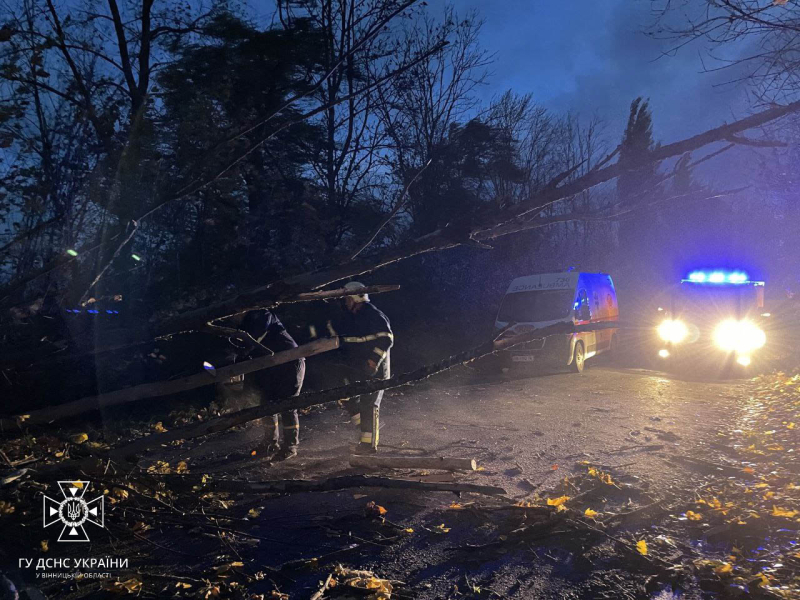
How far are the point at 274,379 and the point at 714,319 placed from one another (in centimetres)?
1256

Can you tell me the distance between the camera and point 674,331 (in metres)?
15.3

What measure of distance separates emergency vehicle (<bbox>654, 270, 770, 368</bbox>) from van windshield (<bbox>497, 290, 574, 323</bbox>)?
2.94 meters

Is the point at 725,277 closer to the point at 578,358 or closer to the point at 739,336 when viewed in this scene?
the point at 739,336

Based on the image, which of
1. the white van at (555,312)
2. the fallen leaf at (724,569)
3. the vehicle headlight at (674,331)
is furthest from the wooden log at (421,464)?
the vehicle headlight at (674,331)

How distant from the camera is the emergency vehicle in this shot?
14.5 metres

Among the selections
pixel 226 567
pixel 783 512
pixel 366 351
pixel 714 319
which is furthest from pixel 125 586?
pixel 714 319

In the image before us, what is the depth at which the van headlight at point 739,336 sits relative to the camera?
47.2 feet

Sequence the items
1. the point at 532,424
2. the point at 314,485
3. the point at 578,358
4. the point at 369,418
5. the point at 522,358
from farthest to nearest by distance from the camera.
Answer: the point at 578,358 → the point at 522,358 → the point at 532,424 → the point at 369,418 → the point at 314,485

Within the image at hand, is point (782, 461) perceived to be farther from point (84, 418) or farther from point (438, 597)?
point (84, 418)

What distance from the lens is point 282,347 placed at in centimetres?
734

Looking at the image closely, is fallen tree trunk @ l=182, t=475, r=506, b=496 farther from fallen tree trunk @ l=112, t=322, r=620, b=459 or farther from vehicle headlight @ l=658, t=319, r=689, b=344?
vehicle headlight @ l=658, t=319, r=689, b=344

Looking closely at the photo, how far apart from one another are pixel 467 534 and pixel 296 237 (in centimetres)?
1120

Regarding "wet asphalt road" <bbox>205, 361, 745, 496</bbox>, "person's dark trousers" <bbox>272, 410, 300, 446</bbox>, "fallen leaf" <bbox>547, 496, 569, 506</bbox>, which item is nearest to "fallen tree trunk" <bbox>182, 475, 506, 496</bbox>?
"fallen leaf" <bbox>547, 496, 569, 506</bbox>

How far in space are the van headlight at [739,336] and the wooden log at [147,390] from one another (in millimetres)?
12822
